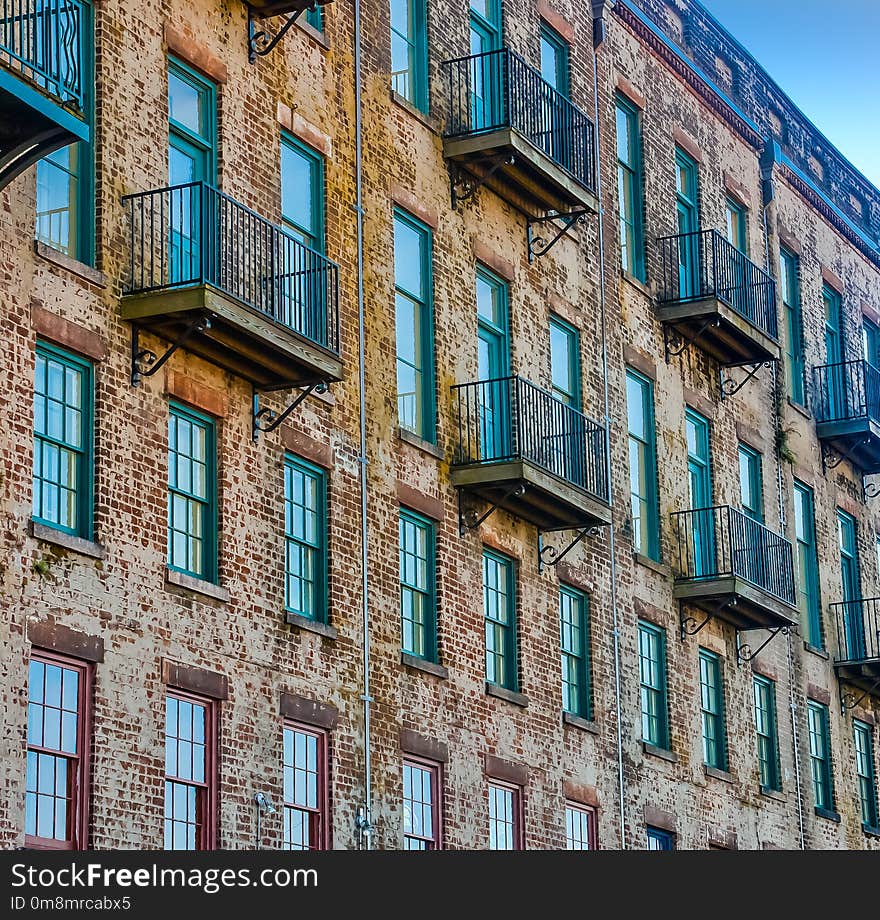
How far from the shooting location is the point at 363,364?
1070 inches

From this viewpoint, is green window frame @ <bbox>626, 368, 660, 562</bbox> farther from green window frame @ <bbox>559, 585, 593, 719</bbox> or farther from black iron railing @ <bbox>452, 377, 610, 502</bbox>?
black iron railing @ <bbox>452, 377, 610, 502</bbox>

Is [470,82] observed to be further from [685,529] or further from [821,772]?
[821,772]

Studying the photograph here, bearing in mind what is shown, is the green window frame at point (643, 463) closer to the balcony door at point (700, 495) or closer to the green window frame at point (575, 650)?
the balcony door at point (700, 495)

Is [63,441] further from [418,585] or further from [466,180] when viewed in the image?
[466,180]

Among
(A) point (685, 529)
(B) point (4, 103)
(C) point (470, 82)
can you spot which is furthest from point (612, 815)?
(B) point (4, 103)

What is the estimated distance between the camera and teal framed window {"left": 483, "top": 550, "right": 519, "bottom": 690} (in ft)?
95.8

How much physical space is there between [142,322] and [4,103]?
158 inches

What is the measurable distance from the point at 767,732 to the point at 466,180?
12.3 meters

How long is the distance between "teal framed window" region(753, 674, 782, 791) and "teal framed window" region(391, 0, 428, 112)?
12.7 metres

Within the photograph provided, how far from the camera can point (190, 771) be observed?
22891 mm

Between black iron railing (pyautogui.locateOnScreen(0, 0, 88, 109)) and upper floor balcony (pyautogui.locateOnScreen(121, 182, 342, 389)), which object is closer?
black iron railing (pyautogui.locateOnScreen(0, 0, 88, 109))

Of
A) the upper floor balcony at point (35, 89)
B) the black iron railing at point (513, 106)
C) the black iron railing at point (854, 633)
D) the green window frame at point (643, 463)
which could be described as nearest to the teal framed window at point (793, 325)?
the black iron railing at point (854, 633)

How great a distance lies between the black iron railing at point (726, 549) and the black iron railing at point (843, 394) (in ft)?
19.7

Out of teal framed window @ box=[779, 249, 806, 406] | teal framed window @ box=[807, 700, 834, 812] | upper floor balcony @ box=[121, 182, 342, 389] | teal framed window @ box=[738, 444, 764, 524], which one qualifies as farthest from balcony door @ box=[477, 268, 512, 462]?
teal framed window @ box=[807, 700, 834, 812]
